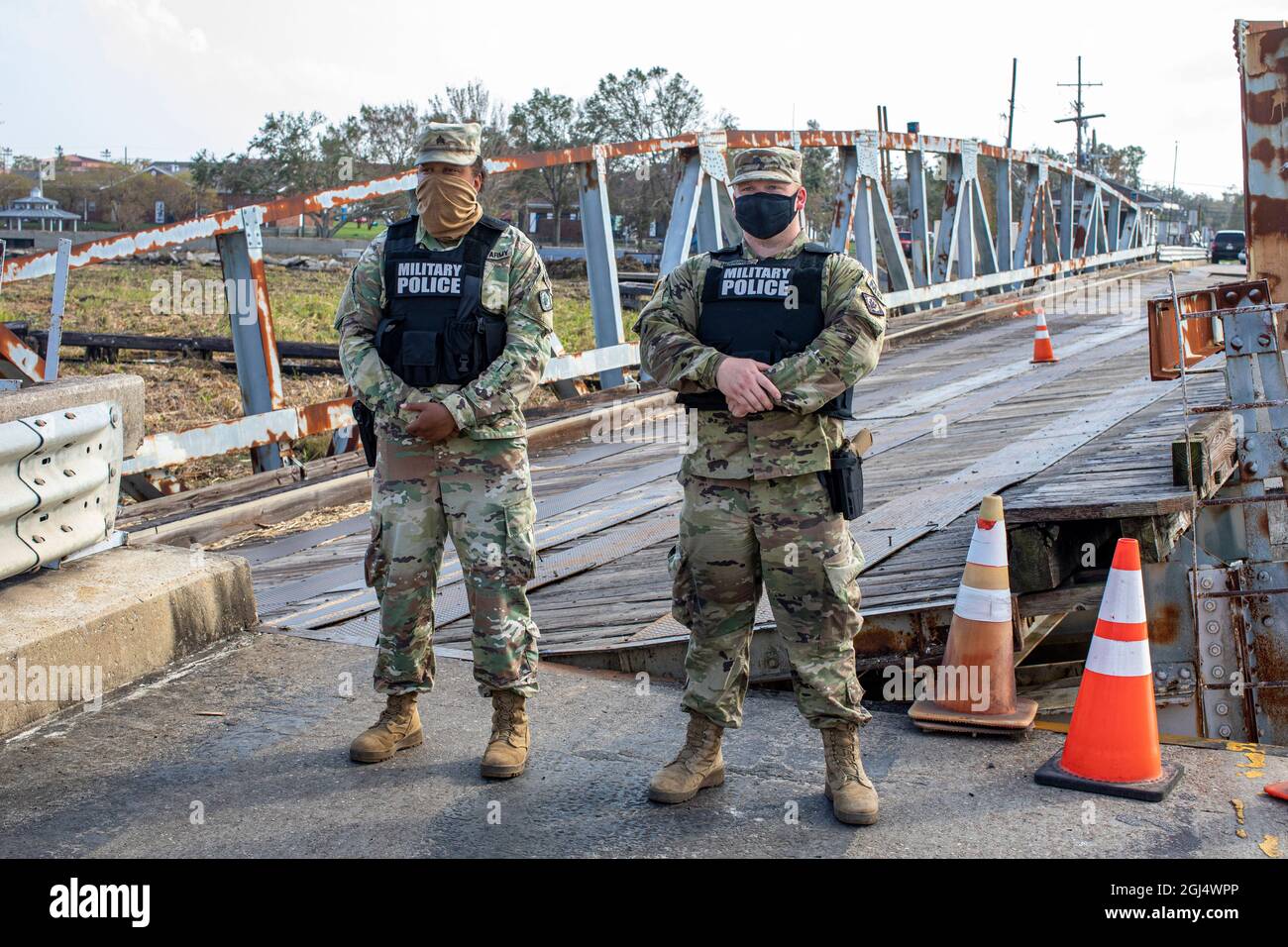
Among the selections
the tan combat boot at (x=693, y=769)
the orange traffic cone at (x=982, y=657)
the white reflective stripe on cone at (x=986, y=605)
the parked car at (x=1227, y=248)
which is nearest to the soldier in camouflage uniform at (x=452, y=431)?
the tan combat boot at (x=693, y=769)

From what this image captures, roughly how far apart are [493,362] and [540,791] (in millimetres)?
1284

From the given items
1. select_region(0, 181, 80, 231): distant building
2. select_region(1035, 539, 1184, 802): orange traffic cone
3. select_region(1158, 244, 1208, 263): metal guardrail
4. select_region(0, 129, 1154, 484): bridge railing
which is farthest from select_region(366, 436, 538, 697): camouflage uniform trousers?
select_region(0, 181, 80, 231): distant building

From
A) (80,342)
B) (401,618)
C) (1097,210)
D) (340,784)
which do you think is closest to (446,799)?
(340,784)

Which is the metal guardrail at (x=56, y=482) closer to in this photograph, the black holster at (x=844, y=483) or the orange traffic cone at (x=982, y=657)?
the black holster at (x=844, y=483)

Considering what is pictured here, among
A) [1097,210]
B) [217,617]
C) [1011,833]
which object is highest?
[1097,210]

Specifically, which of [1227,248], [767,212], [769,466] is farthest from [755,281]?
[1227,248]

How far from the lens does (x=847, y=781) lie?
11.2ft

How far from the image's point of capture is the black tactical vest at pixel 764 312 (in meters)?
3.48

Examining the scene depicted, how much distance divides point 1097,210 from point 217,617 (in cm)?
2931

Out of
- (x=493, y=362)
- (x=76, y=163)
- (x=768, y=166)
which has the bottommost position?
(x=493, y=362)

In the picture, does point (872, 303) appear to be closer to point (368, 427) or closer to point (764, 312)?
point (764, 312)

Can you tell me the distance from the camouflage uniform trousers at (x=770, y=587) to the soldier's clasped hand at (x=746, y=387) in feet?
0.81
